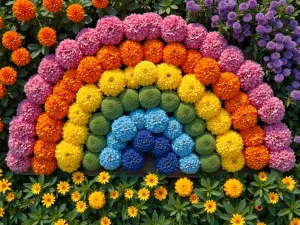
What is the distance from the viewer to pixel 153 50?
9.55 ft

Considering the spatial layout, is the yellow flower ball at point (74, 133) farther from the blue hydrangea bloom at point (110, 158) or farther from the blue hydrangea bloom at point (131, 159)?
the blue hydrangea bloom at point (131, 159)

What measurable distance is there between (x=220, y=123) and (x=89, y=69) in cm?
122

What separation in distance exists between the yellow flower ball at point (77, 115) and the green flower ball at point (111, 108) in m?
0.17

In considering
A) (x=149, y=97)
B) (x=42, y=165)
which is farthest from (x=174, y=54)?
(x=42, y=165)

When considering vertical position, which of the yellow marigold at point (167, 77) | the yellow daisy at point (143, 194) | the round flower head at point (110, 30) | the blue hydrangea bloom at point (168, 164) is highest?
the round flower head at point (110, 30)

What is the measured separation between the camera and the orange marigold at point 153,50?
291 centimetres

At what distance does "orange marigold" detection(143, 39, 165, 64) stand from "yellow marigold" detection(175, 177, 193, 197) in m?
1.08

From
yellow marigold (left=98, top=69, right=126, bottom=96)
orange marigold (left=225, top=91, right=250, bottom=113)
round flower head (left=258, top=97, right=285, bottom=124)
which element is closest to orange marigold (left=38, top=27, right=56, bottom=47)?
yellow marigold (left=98, top=69, right=126, bottom=96)

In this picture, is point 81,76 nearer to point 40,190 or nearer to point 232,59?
point 40,190

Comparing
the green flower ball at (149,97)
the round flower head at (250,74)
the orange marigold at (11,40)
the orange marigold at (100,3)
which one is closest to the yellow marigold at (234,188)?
the round flower head at (250,74)

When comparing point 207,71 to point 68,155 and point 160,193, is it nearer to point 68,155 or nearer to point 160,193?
point 160,193

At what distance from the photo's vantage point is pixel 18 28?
316 cm

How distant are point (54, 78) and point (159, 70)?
3.03 ft

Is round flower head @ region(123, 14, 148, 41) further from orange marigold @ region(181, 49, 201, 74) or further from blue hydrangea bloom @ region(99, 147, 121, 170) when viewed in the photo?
blue hydrangea bloom @ region(99, 147, 121, 170)
